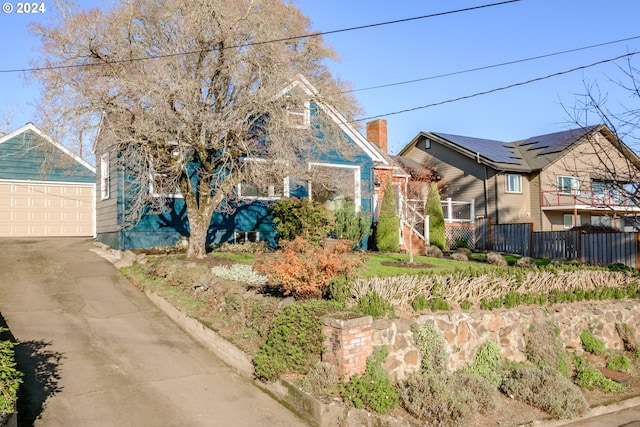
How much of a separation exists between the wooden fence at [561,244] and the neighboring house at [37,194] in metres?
17.1

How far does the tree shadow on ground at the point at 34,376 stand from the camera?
6.18 metres

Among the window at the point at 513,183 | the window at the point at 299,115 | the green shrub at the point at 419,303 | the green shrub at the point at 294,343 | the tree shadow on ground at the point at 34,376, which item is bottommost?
the tree shadow on ground at the point at 34,376

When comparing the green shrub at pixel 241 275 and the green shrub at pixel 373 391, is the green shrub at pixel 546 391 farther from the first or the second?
the green shrub at pixel 241 275

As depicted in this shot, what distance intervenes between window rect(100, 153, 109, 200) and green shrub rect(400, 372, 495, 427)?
44.1 ft

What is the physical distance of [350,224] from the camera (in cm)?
1734

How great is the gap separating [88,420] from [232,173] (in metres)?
7.97

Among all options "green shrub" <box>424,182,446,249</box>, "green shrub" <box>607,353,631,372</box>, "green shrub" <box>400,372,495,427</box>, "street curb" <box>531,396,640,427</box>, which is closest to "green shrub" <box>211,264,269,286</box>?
"green shrub" <box>400,372,495,427</box>

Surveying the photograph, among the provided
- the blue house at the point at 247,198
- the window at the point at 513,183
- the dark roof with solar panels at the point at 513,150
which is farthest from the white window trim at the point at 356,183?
the window at the point at 513,183

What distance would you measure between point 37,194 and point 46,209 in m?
0.69

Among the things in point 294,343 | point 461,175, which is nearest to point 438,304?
point 294,343

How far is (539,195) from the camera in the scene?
2884 cm

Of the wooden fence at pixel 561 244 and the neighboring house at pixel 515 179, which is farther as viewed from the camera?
the neighboring house at pixel 515 179

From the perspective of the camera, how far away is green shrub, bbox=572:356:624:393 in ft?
27.8

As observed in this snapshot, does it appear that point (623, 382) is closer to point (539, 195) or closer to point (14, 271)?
point (14, 271)
